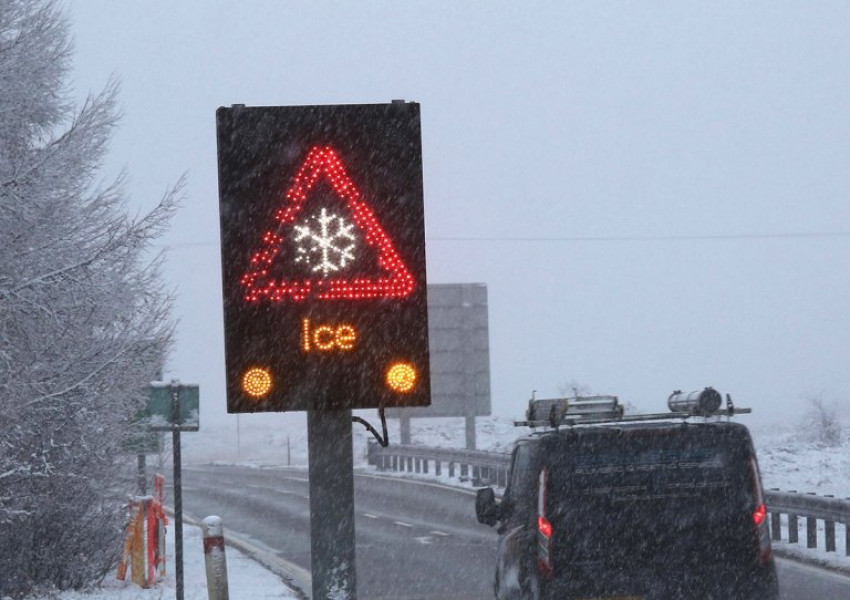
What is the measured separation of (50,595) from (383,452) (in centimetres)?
2964

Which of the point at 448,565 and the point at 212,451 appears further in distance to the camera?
the point at 212,451

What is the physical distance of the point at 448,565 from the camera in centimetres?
1830

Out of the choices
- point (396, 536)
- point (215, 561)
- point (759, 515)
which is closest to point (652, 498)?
point (759, 515)

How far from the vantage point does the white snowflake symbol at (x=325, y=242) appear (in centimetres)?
529

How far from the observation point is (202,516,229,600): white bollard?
29.7ft

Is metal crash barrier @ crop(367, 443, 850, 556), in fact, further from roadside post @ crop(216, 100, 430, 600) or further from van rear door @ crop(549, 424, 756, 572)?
roadside post @ crop(216, 100, 430, 600)

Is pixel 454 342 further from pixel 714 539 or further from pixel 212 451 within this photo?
pixel 212 451

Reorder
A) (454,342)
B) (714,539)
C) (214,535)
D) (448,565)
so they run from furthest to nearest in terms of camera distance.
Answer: (454,342), (448,565), (214,535), (714,539)

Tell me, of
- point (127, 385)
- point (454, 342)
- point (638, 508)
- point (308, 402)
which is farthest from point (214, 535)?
point (454, 342)

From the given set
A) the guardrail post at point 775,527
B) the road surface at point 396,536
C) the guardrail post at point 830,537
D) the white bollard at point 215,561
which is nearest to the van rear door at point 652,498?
the white bollard at point 215,561

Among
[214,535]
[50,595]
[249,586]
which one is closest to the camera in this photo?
[214,535]

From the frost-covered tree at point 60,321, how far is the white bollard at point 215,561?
334 cm

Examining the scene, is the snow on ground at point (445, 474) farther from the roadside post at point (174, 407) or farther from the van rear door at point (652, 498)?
the van rear door at point (652, 498)

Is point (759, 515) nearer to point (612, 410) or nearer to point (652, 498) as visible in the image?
point (652, 498)
